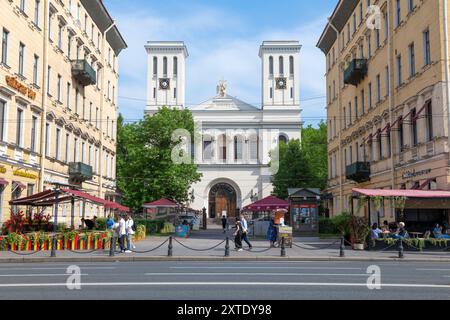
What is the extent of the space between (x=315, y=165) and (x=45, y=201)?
48643mm

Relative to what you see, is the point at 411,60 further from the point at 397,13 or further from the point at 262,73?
the point at 262,73

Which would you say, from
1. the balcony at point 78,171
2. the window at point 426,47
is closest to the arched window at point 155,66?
the balcony at point 78,171

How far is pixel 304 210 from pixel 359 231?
11138 millimetres

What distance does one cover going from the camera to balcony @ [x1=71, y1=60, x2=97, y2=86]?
3978cm

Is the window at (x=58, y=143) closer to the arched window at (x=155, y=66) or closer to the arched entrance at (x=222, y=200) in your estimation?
the arched entrance at (x=222, y=200)

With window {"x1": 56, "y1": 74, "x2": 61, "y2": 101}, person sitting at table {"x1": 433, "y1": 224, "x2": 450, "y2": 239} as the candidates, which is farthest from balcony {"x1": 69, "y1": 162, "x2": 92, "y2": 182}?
person sitting at table {"x1": 433, "y1": 224, "x2": 450, "y2": 239}

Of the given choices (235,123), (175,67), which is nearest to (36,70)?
(235,123)

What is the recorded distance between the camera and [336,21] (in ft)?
162

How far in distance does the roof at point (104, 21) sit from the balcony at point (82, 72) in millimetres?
5964

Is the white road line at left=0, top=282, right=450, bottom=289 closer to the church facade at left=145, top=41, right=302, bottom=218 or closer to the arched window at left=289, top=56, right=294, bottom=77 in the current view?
the church facade at left=145, top=41, right=302, bottom=218

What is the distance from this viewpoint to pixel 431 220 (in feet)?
93.6

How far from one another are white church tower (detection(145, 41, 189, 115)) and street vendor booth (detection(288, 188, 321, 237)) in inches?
2121

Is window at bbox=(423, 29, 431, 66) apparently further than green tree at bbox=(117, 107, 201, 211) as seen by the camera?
No

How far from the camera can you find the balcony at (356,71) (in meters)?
40.8
